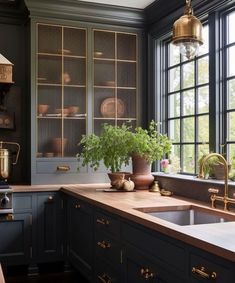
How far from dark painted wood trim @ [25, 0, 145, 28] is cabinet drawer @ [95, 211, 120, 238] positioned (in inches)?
88.8

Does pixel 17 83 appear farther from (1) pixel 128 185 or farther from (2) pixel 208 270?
(2) pixel 208 270

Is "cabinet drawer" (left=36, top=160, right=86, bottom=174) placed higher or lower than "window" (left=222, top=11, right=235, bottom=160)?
lower

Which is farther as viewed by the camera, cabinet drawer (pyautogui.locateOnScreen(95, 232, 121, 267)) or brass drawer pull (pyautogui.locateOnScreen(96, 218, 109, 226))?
brass drawer pull (pyautogui.locateOnScreen(96, 218, 109, 226))

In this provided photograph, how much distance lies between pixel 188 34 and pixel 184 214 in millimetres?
1234

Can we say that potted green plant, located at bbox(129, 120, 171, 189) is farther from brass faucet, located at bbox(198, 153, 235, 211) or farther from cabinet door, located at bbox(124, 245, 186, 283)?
cabinet door, located at bbox(124, 245, 186, 283)

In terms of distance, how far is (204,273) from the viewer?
175 cm

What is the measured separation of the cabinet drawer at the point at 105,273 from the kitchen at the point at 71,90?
70cm

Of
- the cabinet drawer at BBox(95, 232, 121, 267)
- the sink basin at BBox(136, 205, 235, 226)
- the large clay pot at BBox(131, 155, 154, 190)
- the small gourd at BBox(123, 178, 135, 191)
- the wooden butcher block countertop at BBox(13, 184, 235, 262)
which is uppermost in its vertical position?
the large clay pot at BBox(131, 155, 154, 190)

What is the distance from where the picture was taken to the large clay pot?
390 cm

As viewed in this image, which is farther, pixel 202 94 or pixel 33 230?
pixel 33 230

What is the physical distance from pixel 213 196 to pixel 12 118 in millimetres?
2498

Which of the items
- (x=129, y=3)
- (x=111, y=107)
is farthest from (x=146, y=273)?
(x=129, y=3)

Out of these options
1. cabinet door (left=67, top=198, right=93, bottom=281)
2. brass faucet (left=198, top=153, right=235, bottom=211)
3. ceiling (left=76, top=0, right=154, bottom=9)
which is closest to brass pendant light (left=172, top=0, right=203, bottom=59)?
brass faucet (left=198, top=153, right=235, bottom=211)

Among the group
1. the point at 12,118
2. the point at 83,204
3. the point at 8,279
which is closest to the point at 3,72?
the point at 12,118
